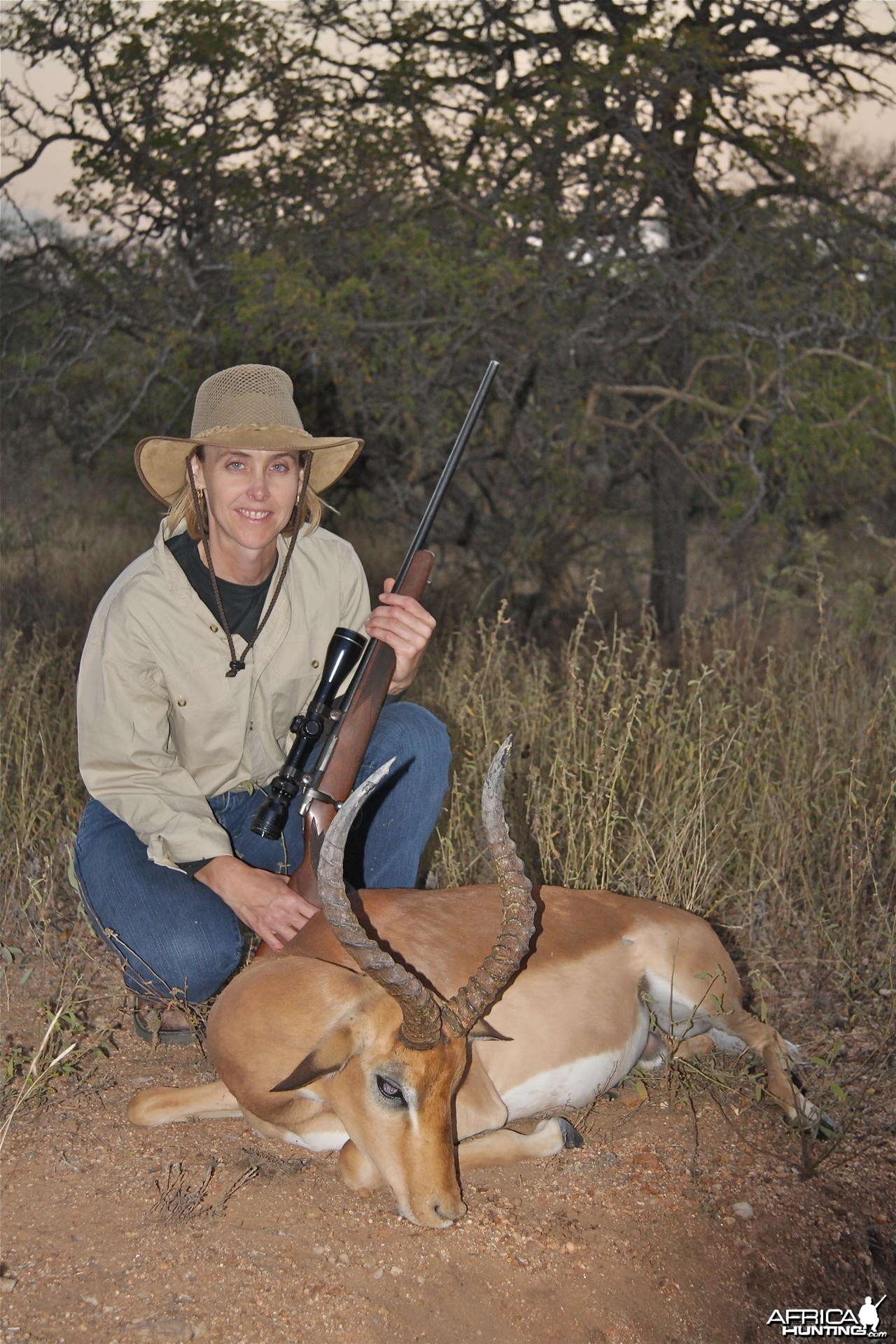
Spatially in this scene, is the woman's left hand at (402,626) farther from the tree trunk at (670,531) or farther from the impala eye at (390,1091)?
the tree trunk at (670,531)

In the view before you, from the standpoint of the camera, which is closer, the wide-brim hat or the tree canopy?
the wide-brim hat

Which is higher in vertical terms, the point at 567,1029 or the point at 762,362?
the point at 762,362

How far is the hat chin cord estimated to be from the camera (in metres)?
3.77

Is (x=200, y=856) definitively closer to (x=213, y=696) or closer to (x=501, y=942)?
(x=213, y=696)

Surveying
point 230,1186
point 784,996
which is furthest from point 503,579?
point 230,1186

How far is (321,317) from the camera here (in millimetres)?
7391

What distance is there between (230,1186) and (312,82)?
7043mm

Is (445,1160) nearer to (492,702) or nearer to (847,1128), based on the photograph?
(847,1128)

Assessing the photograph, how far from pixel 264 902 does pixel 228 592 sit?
1.02 meters

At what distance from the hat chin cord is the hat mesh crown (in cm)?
16

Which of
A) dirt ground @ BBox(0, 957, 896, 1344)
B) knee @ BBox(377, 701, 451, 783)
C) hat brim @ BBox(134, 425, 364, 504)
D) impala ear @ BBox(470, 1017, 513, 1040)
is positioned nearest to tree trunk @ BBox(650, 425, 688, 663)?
knee @ BBox(377, 701, 451, 783)

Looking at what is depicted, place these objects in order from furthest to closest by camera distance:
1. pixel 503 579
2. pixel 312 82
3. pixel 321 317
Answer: pixel 503 579 → pixel 312 82 → pixel 321 317

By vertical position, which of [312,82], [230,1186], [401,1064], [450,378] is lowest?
[230,1186]

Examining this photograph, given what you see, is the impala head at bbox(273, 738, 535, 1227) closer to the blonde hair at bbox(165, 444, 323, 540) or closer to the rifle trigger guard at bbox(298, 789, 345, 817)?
the rifle trigger guard at bbox(298, 789, 345, 817)
